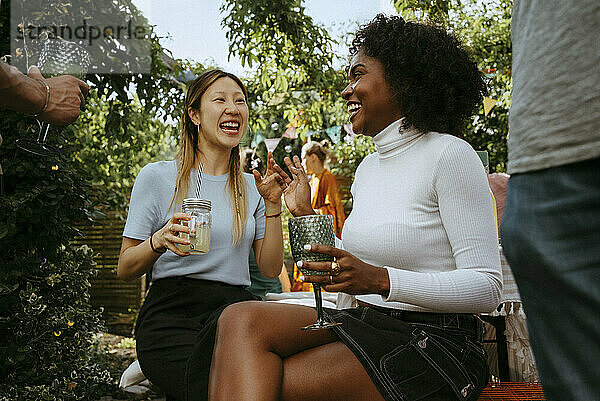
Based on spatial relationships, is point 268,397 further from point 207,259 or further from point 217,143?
point 217,143

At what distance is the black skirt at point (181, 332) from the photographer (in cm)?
153

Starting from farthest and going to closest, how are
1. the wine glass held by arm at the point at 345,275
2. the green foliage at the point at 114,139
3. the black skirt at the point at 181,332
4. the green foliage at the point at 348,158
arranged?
the green foliage at the point at 348,158
the green foliage at the point at 114,139
the black skirt at the point at 181,332
the wine glass held by arm at the point at 345,275

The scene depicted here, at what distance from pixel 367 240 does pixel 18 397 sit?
2.03 meters

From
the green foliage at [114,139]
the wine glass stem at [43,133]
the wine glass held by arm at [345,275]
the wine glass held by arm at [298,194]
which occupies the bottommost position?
the wine glass held by arm at [345,275]

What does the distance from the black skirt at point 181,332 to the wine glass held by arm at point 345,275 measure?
38 cm

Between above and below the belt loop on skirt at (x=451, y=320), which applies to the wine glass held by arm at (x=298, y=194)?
above

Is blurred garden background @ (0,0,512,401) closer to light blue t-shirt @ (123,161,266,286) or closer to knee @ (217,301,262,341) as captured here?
light blue t-shirt @ (123,161,266,286)

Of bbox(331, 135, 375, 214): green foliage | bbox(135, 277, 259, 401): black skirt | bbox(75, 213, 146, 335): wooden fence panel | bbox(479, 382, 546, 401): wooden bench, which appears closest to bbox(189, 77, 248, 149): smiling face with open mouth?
bbox(135, 277, 259, 401): black skirt

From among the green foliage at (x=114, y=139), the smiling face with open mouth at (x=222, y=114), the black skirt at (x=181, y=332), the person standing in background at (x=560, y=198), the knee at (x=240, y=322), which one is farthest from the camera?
the green foliage at (x=114, y=139)

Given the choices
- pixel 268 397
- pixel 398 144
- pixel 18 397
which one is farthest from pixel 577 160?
pixel 18 397

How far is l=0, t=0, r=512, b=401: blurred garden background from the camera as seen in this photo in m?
2.83

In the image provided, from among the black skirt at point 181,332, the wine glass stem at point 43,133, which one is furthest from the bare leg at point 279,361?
the wine glass stem at point 43,133

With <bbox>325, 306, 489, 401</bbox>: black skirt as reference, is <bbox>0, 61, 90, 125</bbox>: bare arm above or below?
above

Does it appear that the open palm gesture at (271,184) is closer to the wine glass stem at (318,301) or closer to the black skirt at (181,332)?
the black skirt at (181,332)
